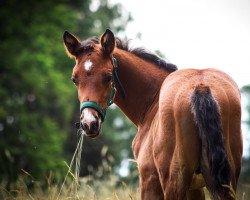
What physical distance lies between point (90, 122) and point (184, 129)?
3.66 feet

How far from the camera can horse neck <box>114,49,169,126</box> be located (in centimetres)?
502

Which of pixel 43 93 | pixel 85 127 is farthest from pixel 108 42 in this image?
pixel 43 93

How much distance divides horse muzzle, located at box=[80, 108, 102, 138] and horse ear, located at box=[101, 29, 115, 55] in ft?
2.79

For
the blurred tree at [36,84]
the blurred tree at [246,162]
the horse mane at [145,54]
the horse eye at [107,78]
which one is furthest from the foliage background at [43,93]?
the horse eye at [107,78]

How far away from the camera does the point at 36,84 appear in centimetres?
2112

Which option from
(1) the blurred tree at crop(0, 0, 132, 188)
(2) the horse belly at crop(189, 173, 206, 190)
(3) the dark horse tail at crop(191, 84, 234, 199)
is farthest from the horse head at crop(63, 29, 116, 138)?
(1) the blurred tree at crop(0, 0, 132, 188)

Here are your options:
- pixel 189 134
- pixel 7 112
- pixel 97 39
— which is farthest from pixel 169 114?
pixel 7 112

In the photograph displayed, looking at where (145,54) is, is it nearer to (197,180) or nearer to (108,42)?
(108,42)

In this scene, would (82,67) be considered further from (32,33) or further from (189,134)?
(32,33)

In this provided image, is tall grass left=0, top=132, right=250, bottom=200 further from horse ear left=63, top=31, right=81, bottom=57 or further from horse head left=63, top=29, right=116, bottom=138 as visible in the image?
horse ear left=63, top=31, right=81, bottom=57

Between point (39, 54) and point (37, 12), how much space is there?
4501 mm

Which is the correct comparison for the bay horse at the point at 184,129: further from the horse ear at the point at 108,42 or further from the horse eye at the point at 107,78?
the horse ear at the point at 108,42

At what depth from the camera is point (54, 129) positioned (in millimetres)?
21547

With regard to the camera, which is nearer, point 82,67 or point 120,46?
point 82,67
